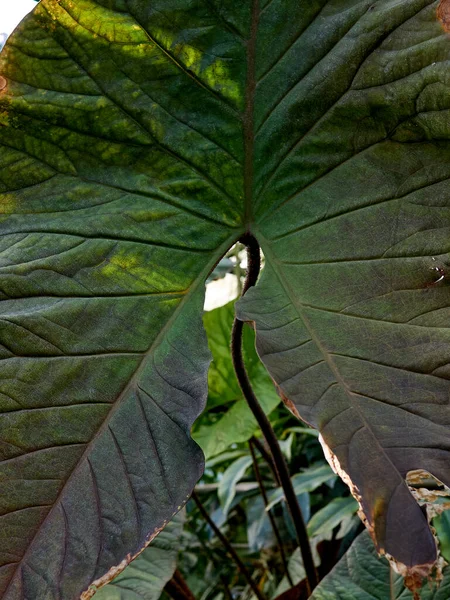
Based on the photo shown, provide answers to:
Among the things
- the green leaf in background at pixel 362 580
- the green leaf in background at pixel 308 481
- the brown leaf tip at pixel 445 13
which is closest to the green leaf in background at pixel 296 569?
the green leaf in background at pixel 308 481

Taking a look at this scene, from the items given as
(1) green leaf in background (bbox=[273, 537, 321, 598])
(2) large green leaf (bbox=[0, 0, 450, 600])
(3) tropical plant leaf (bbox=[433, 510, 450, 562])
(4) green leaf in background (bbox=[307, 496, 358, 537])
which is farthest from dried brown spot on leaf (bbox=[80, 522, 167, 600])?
(1) green leaf in background (bbox=[273, 537, 321, 598])

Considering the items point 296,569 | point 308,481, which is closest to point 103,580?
point 308,481

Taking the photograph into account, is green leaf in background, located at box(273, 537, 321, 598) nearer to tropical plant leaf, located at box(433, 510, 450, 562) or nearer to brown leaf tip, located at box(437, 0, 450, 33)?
tropical plant leaf, located at box(433, 510, 450, 562)

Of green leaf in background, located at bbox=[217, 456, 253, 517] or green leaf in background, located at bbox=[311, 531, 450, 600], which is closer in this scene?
green leaf in background, located at bbox=[311, 531, 450, 600]

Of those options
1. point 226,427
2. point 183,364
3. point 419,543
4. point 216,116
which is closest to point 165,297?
point 183,364

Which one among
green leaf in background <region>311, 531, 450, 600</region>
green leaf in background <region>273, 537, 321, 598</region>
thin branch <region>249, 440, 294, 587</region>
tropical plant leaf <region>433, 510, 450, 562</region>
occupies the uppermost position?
tropical plant leaf <region>433, 510, 450, 562</region>

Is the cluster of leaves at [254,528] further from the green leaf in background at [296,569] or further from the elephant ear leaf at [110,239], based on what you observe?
the elephant ear leaf at [110,239]
